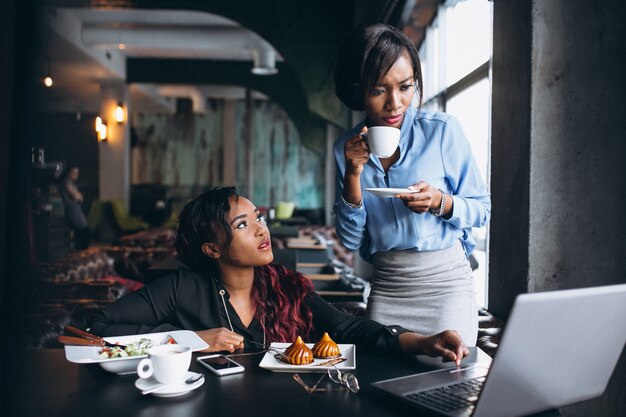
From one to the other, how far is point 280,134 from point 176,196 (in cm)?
327

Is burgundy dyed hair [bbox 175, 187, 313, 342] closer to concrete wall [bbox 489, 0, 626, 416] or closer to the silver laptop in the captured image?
the silver laptop

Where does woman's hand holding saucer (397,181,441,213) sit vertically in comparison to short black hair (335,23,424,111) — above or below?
below

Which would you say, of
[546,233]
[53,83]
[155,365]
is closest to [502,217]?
[546,233]

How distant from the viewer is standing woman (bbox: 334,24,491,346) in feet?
5.44

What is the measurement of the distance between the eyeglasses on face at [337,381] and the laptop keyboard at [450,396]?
0.13 meters

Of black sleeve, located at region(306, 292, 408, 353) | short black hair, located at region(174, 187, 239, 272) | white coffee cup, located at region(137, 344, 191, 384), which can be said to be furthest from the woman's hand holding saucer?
white coffee cup, located at region(137, 344, 191, 384)

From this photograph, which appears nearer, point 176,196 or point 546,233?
point 546,233

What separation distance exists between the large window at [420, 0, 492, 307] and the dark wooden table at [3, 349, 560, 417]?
1.98 meters

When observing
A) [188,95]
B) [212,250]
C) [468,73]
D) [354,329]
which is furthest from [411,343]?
[188,95]

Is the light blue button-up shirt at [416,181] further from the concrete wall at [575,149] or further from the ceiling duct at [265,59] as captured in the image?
the ceiling duct at [265,59]

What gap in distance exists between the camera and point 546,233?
202 centimetres

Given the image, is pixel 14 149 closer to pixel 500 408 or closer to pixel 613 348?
pixel 500 408

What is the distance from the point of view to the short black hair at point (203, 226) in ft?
5.91

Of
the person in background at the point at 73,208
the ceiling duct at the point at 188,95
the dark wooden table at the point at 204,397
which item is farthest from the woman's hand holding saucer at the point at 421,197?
the ceiling duct at the point at 188,95
